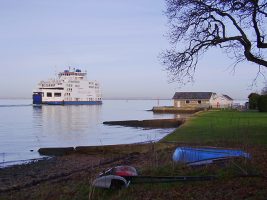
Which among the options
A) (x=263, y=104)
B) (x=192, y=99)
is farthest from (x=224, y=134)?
(x=192, y=99)

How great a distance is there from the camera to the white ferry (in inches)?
5492

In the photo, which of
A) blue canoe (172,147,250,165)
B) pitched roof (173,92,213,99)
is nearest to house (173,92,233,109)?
pitched roof (173,92,213,99)

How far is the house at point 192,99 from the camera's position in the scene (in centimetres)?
9506

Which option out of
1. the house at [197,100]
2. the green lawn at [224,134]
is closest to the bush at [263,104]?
the green lawn at [224,134]

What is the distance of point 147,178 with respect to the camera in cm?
932

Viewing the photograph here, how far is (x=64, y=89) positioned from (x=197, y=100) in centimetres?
5768

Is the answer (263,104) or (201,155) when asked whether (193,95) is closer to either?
(263,104)

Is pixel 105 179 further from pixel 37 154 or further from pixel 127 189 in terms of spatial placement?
pixel 37 154

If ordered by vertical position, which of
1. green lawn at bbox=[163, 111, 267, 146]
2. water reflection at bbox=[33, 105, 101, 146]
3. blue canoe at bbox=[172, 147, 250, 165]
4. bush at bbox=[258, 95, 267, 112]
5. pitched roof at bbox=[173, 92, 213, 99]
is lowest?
water reflection at bbox=[33, 105, 101, 146]

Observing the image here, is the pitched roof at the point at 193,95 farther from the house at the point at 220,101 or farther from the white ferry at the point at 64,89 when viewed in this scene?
the white ferry at the point at 64,89

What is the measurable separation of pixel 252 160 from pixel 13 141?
1017 inches

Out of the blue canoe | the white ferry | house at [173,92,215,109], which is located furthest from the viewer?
the white ferry

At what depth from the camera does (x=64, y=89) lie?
139 meters

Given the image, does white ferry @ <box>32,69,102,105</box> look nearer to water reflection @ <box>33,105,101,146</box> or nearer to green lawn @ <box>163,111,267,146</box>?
water reflection @ <box>33,105,101,146</box>
